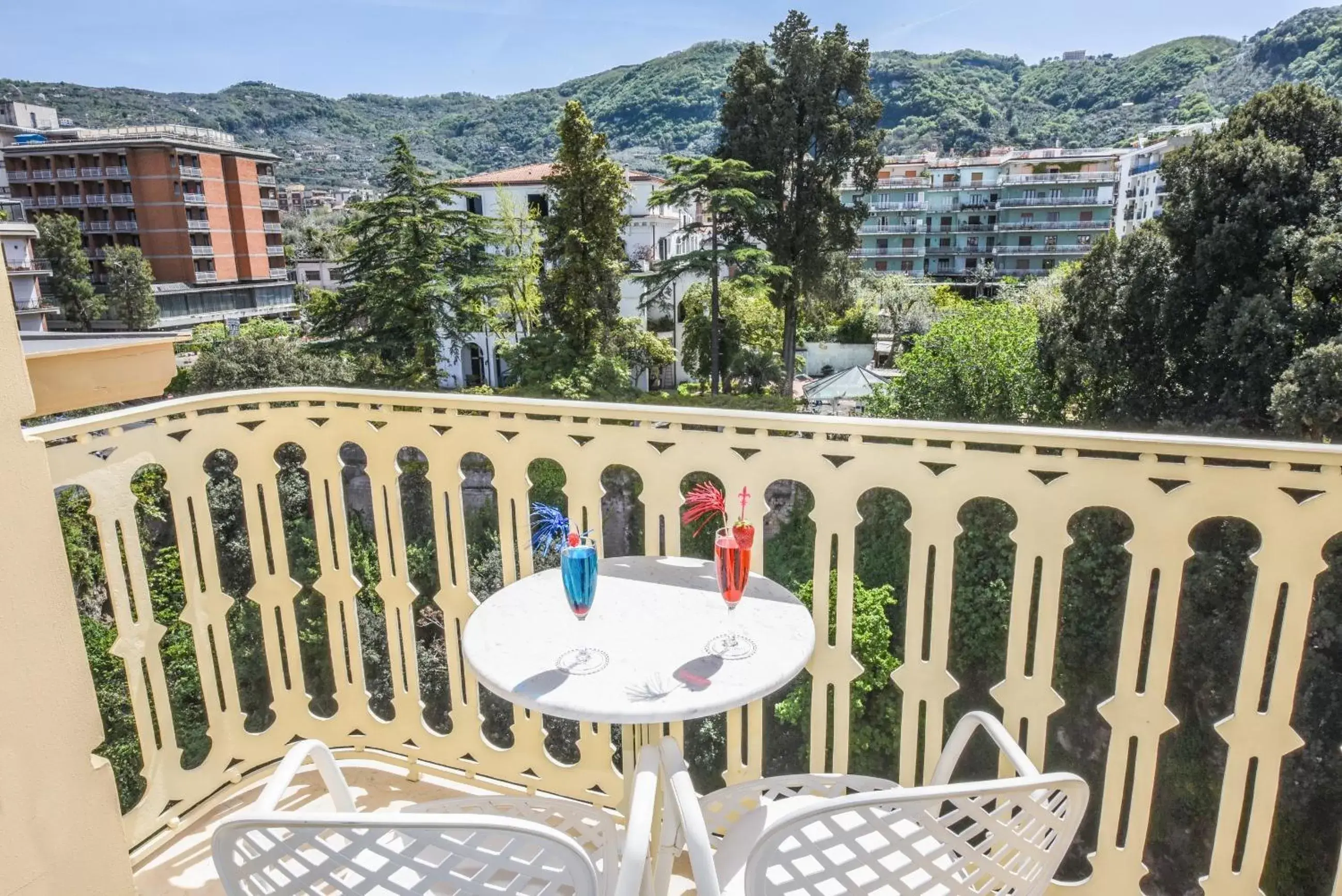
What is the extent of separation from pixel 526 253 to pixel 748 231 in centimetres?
574

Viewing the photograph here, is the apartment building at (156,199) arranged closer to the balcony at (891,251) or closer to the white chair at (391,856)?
the balcony at (891,251)

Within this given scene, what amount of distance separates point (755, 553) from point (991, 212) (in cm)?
4291

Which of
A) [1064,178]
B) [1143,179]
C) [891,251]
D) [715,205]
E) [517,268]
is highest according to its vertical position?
[1064,178]

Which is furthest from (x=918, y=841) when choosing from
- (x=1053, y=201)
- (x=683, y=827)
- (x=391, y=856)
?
(x=1053, y=201)

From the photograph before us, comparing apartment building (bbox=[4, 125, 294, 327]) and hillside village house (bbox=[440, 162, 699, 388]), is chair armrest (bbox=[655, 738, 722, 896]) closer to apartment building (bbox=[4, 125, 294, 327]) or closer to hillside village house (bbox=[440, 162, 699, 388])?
hillside village house (bbox=[440, 162, 699, 388])

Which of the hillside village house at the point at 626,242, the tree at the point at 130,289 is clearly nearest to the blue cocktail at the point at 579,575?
→ the hillside village house at the point at 626,242

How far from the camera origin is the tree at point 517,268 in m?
17.4

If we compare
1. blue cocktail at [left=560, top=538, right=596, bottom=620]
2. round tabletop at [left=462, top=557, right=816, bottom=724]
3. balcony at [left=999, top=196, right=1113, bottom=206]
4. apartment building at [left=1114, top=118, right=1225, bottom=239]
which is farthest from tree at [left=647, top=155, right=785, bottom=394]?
balcony at [left=999, top=196, right=1113, bottom=206]

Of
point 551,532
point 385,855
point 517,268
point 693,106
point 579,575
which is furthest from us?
point 693,106

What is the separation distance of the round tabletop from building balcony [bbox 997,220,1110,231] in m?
42.8

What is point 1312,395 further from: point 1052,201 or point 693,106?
point 693,106

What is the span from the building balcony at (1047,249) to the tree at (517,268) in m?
29.3

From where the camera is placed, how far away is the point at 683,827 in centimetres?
103

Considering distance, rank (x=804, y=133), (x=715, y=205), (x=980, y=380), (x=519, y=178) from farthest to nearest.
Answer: (x=519, y=178), (x=804, y=133), (x=715, y=205), (x=980, y=380)
